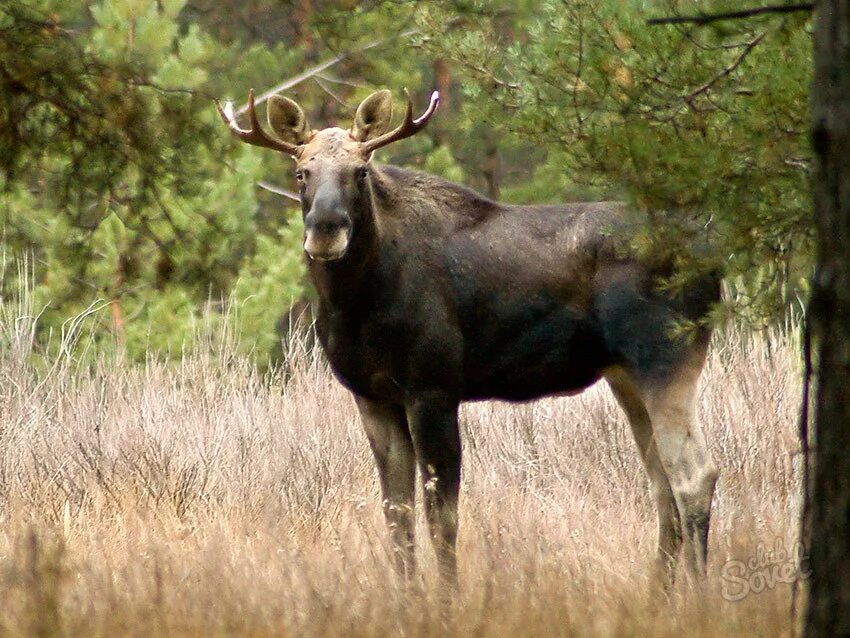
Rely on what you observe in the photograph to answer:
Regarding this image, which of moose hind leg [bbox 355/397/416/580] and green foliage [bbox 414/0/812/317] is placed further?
moose hind leg [bbox 355/397/416/580]

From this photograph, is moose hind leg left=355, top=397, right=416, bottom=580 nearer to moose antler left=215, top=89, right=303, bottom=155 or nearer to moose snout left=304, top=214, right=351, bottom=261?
moose snout left=304, top=214, right=351, bottom=261

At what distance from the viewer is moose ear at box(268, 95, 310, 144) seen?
7.53 meters

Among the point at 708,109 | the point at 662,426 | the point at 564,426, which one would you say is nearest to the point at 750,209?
the point at 708,109

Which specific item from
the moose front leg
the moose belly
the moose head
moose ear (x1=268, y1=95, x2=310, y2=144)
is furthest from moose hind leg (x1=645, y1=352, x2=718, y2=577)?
moose ear (x1=268, y1=95, x2=310, y2=144)

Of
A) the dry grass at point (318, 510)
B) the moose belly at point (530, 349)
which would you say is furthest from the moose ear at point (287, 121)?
the dry grass at point (318, 510)

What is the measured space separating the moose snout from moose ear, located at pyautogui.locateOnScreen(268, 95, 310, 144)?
90 centimetres

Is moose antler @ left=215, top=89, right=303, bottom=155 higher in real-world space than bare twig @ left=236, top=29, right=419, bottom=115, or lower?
lower

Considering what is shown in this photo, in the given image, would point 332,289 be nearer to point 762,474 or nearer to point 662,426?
point 662,426

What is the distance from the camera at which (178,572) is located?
5.92 meters

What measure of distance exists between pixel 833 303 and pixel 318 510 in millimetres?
5092

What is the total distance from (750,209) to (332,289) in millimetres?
2643

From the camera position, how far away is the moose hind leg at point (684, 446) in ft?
23.9

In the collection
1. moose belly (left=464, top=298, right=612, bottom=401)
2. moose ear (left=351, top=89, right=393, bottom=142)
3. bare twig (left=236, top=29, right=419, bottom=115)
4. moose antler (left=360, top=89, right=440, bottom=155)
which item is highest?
bare twig (left=236, top=29, right=419, bottom=115)

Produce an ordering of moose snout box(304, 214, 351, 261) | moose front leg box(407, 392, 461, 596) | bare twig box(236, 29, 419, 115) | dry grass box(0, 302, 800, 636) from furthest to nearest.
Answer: bare twig box(236, 29, 419, 115) → moose front leg box(407, 392, 461, 596) → moose snout box(304, 214, 351, 261) → dry grass box(0, 302, 800, 636)
